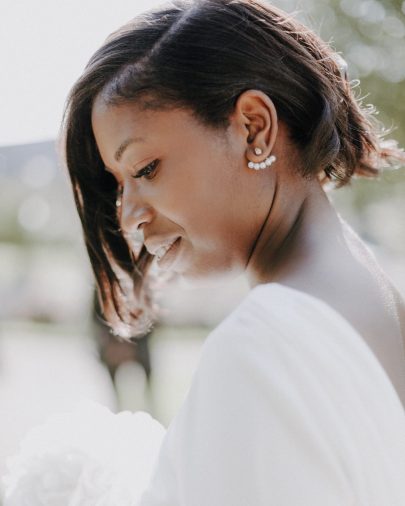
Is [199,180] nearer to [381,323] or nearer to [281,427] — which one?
[381,323]

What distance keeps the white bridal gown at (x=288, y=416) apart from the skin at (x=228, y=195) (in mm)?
191

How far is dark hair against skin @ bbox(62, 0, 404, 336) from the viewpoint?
1746mm

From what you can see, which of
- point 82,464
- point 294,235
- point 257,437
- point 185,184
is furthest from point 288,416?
point 82,464

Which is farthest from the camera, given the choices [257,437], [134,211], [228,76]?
[134,211]

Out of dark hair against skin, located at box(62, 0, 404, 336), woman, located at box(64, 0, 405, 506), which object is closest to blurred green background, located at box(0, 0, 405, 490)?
dark hair against skin, located at box(62, 0, 404, 336)

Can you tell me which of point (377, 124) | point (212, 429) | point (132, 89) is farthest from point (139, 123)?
point (377, 124)

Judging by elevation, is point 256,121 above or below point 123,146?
above

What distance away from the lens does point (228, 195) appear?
1777 millimetres

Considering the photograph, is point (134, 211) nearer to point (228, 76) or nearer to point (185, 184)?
point (185, 184)

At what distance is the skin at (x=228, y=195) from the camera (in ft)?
5.65

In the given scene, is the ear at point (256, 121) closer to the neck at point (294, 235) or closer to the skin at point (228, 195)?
the skin at point (228, 195)

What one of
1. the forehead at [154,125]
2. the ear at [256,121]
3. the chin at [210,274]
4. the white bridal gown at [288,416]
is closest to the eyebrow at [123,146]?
the forehead at [154,125]

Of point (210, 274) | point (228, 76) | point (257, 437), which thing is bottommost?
point (210, 274)

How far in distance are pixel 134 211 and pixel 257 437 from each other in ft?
2.34
